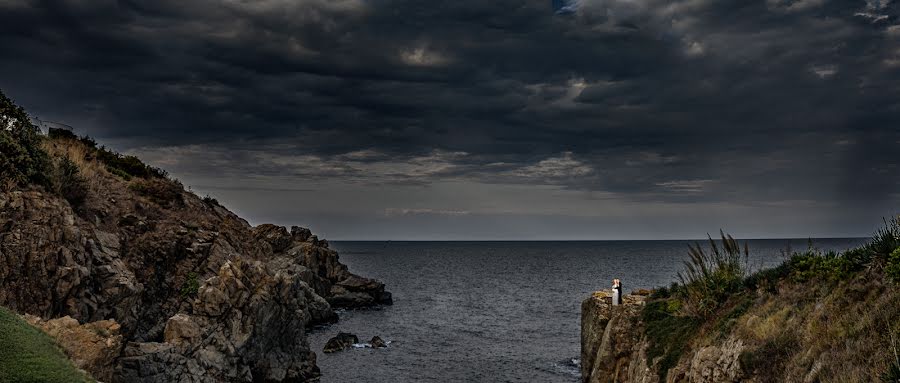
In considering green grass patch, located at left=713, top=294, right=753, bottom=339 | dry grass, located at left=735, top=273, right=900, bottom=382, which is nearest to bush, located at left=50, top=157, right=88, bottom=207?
green grass patch, located at left=713, top=294, right=753, bottom=339

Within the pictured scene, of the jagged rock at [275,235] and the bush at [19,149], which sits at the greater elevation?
the bush at [19,149]

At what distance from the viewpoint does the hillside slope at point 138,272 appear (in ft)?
72.0

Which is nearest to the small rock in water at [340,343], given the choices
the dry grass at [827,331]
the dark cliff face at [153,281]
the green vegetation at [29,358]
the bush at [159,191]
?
the dark cliff face at [153,281]

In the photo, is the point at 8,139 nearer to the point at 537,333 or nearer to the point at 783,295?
the point at 783,295

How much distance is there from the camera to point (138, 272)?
92.8 ft

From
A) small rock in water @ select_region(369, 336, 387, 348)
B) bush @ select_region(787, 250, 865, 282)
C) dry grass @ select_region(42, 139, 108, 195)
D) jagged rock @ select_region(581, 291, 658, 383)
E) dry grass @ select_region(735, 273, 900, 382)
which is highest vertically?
dry grass @ select_region(42, 139, 108, 195)

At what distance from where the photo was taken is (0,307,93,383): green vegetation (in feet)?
38.8

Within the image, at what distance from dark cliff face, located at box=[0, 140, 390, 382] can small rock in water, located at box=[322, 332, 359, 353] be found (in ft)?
36.6

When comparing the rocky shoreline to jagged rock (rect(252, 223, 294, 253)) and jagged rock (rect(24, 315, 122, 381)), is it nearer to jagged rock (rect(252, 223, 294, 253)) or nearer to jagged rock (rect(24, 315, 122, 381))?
jagged rock (rect(24, 315, 122, 381))

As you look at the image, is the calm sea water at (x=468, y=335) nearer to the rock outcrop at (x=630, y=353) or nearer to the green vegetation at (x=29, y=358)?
the rock outcrop at (x=630, y=353)

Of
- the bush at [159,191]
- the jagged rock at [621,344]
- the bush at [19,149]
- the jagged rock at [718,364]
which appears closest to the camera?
the jagged rock at [718,364]

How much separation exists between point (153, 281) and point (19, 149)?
354 inches

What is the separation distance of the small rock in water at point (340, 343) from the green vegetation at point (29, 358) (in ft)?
122

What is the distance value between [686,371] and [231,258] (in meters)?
27.5
